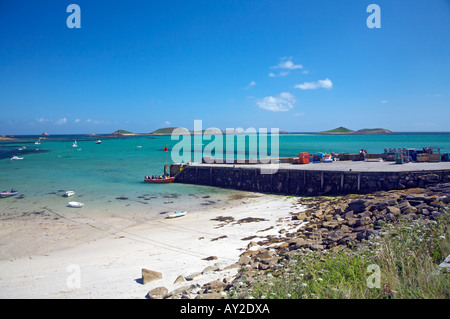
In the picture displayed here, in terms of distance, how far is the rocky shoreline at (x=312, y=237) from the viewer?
6.89 metres

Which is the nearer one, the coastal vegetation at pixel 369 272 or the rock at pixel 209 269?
the coastal vegetation at pixel 369 272

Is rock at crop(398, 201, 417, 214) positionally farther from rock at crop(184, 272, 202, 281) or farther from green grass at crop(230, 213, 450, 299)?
rock at crop(184, 272, 202, 281)

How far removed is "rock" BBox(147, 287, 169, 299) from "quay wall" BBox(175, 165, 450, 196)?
1745cm

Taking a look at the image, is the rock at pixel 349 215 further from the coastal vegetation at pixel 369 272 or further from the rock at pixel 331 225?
the coastal vegetation at pixel 369 272

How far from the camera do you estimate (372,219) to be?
10.6 meters

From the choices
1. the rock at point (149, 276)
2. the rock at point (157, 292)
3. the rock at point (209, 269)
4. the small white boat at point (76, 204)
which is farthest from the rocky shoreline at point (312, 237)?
the small white boat at point (76, 204)

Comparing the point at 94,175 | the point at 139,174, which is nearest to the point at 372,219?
the point at 139,174

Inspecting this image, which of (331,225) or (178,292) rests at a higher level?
(331,225)

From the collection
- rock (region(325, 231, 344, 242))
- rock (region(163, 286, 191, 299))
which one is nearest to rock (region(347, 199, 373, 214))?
rock (region(325, 231, 344, 242))

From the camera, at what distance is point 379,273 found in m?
5.07

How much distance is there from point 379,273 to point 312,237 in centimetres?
518

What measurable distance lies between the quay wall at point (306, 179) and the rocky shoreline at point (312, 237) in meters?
4.52

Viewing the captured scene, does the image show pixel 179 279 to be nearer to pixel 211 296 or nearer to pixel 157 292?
pixel 157 292

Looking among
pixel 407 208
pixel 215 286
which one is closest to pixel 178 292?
pixel 215 286
